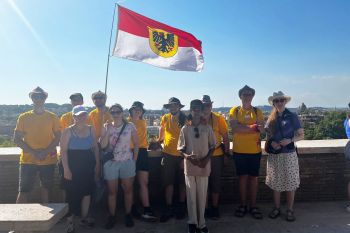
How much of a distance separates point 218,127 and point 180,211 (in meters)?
1.44

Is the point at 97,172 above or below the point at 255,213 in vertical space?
above

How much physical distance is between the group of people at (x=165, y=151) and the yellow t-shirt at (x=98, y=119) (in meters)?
0.02

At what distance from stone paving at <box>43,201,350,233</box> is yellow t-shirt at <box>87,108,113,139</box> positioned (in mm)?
1433

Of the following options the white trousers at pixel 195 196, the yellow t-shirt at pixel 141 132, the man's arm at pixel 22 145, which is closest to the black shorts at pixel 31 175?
the man's arm at pixel 22 145

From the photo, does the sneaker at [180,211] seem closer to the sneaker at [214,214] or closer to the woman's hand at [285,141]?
the sneaker at [214,214]

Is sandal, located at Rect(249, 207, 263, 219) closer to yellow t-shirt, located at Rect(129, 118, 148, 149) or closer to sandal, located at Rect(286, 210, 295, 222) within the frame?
sandal, located at Rect(286, 210, 295, 222)

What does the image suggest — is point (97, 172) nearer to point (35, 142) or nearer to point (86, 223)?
point (86, 223)

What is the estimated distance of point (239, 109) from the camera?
4680 mm

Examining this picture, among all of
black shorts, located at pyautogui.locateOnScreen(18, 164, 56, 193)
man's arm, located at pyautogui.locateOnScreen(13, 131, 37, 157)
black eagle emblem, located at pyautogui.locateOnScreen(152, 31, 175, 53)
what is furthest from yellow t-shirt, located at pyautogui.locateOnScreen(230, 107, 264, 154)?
man's arm, located at pyautogui.locateOnScreen(13, 131, 37, 157)

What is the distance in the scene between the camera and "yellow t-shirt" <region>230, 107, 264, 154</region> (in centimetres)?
452

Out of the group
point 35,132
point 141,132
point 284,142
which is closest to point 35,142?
point 35,132

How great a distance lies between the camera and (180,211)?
4.66 metres

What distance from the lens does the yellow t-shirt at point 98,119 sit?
465 cm

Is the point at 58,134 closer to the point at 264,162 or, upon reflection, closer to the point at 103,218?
the point at 103,218
